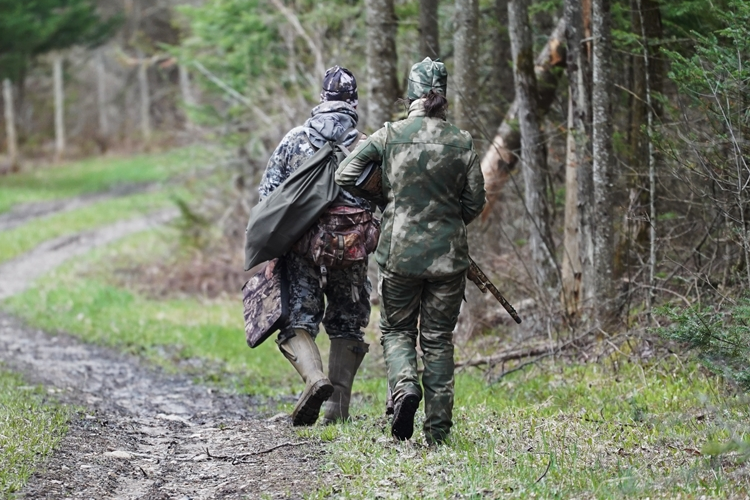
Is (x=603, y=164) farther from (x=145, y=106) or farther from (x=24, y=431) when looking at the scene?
(x=145, y=106)

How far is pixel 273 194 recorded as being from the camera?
670 cm

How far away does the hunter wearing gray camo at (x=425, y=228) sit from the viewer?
576 centimetres

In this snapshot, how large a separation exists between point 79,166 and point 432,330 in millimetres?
39691

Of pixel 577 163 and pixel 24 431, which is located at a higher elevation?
pixel 577 163

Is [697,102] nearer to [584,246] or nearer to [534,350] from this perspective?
[584,246]

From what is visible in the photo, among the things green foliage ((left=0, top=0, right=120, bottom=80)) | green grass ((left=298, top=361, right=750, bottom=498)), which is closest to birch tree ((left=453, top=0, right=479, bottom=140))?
green grass ((left=298, top=361, right=750, bottom=498))

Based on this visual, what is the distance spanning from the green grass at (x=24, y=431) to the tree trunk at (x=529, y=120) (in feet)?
15.6

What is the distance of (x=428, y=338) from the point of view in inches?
234

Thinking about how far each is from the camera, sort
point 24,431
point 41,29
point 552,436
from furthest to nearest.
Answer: point 41,29, point 24,431, point 552,436

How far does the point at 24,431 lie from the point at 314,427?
6.49ft

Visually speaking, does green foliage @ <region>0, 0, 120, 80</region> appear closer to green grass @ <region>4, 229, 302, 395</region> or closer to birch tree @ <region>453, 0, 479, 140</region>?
green grass @ <region>4, 229, 302, 395</region>

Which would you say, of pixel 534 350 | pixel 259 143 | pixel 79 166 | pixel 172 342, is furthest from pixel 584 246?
pixel 79 166

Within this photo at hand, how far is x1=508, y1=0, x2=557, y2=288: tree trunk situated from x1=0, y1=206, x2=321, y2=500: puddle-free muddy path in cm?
343

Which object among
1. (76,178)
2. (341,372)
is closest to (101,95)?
(76,178)
